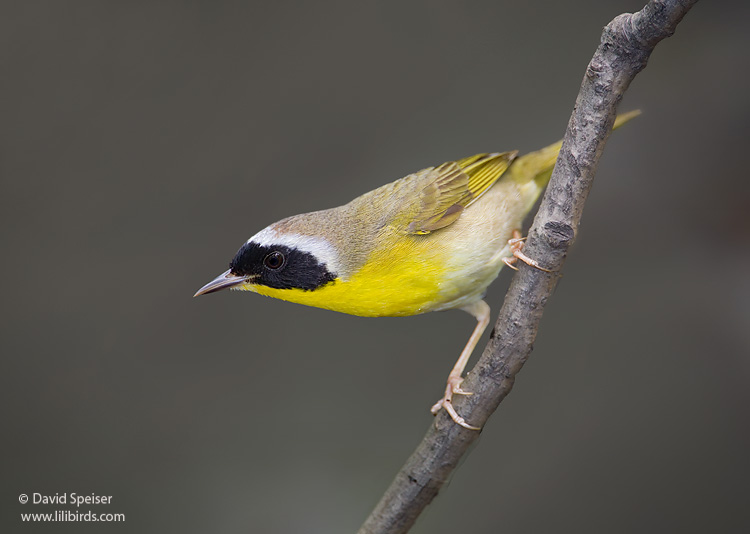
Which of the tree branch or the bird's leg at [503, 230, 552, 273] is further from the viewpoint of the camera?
the bird's leg at [503, 230, 552, 273]

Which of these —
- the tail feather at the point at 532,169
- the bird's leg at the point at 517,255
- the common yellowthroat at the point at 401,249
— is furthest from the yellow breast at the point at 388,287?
the tail feather at the point at 532,169

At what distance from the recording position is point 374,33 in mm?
3480

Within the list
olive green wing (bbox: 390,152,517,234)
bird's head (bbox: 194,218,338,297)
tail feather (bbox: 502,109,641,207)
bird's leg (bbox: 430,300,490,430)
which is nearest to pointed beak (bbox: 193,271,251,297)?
bird's head (bbox: 194,218,338,297)

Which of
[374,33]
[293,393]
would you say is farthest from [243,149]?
[293,393]

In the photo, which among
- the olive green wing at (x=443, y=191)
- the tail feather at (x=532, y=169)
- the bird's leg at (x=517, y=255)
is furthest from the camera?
the tail feather at (x=532, y=169)

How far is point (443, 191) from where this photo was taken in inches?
96.0

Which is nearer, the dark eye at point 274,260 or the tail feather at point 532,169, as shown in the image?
the dark eye at point 274,260

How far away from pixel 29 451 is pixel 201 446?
0.88 m

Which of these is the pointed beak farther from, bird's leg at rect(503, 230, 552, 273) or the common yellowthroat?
bird's leg at rect(503, 230, 552, 273)

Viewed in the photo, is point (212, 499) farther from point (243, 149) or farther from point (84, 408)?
point (243, 149)

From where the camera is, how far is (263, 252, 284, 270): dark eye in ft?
7.06

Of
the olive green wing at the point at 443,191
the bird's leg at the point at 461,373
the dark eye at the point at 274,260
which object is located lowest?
the bird's leg at the point at 461,373

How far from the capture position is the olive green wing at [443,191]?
7.61 ft

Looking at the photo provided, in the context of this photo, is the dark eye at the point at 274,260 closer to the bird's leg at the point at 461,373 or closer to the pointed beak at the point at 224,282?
the pointed beak at the point at 224,282
